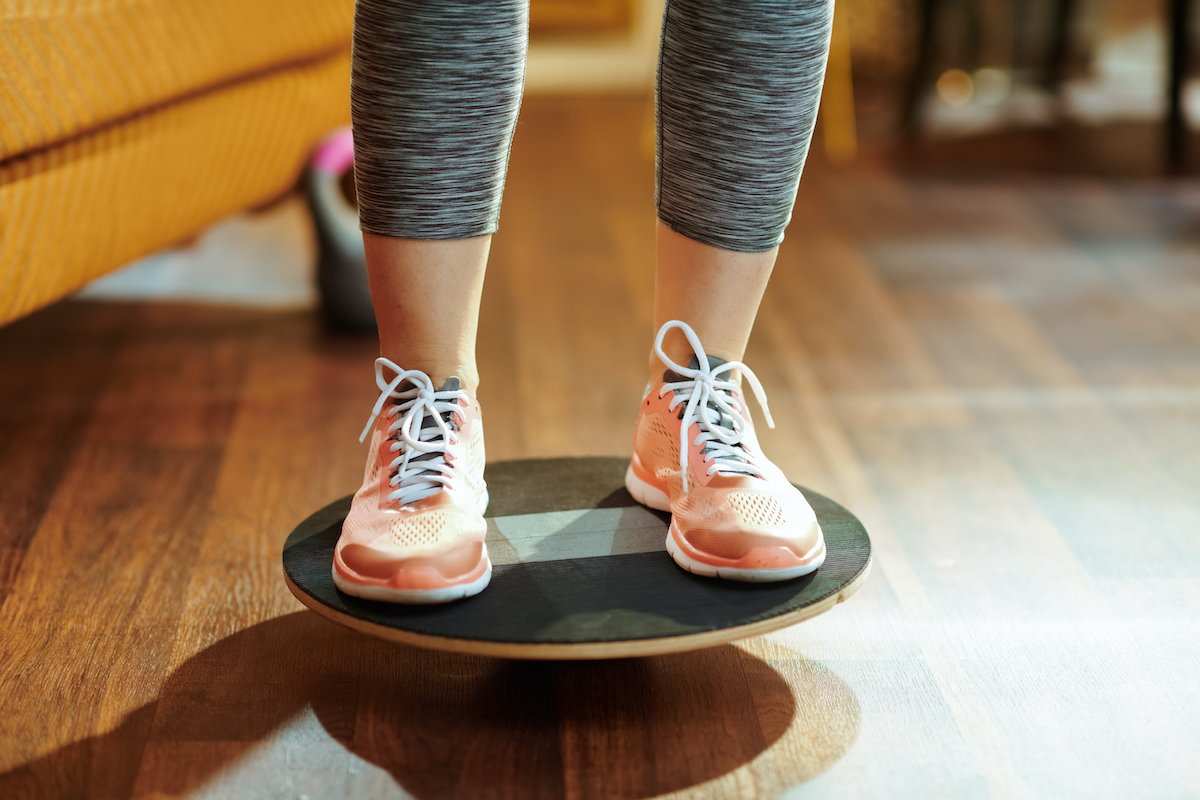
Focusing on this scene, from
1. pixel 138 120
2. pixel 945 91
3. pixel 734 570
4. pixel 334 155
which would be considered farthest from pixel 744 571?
pixel 945 91

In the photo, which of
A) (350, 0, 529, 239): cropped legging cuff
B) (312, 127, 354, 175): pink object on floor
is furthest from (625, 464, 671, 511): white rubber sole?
(312, 127, 354, 175): pink object on floor

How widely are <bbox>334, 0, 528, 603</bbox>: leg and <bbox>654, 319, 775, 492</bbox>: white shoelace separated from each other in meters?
0.14

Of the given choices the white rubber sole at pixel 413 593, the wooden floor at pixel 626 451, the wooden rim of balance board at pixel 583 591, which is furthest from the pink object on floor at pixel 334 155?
the white rubber sole at pixel 413 593

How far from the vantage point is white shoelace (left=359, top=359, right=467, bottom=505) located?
72cm

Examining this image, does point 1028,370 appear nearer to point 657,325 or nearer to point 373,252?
point 657,325

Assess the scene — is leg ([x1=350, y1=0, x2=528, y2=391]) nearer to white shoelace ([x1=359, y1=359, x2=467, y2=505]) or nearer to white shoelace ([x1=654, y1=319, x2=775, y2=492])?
white shoelace ([x1=359, y1=359, x2=467, y2=505])

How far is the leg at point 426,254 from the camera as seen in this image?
0.68 meters

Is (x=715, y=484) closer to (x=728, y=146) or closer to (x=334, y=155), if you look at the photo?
(x=728, y=146)

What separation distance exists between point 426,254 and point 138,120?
0.51m

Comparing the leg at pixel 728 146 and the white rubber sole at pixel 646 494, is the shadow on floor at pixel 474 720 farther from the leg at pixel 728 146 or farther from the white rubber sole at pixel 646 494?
the leg at pixel 728 146

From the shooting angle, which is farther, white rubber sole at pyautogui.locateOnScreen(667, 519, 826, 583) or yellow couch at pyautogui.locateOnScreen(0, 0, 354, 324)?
yellow couch at pyautogui.locateOnScreen(0, 0, 354, 324)

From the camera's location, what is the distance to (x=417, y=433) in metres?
0.73

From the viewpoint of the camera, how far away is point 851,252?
170 cm

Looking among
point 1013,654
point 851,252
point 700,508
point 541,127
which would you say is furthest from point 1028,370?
point 541,127
